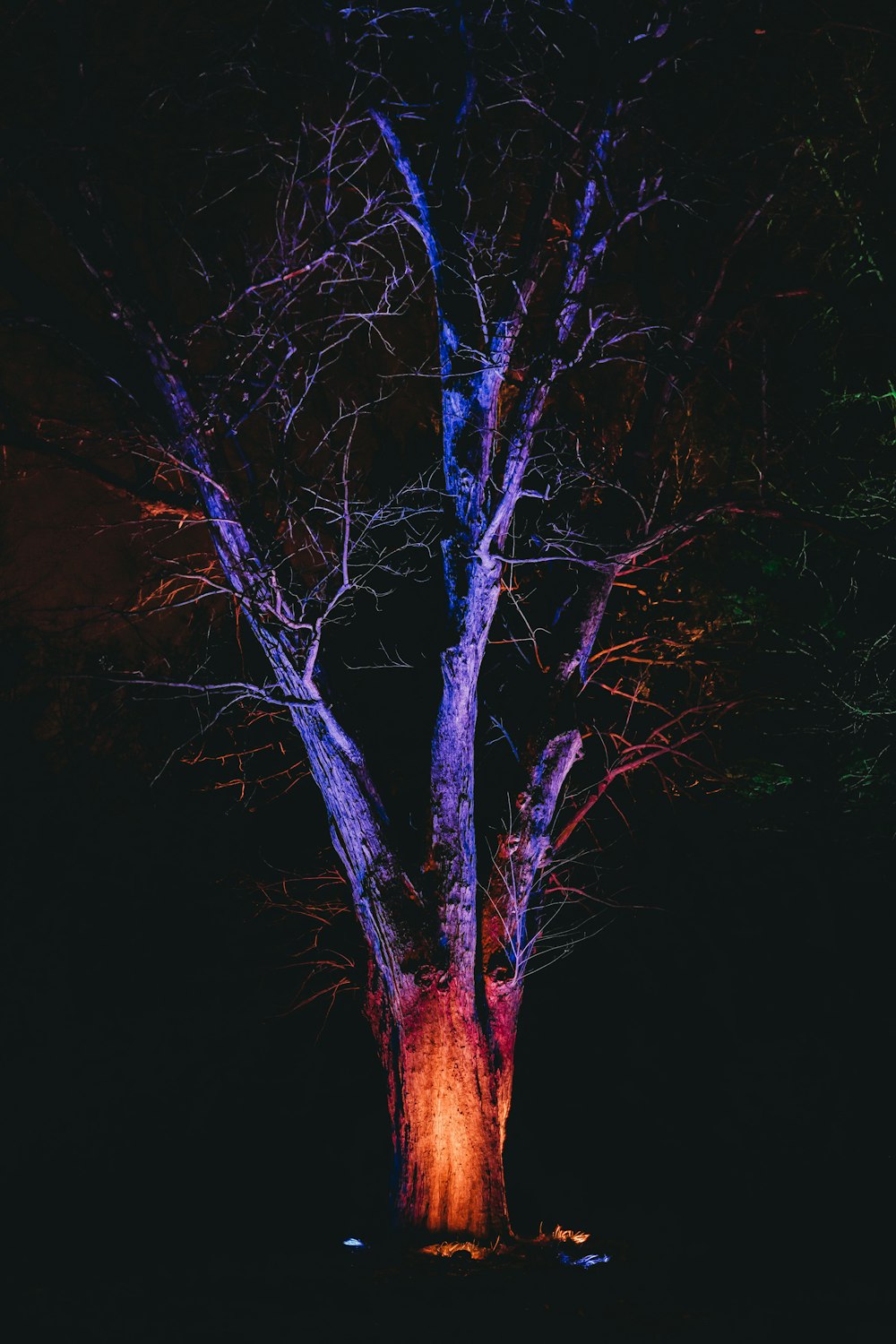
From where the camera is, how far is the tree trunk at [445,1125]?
7402mm

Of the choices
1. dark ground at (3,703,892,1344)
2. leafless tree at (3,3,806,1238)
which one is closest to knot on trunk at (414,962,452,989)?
leafless tree at (3,3,806,1238)

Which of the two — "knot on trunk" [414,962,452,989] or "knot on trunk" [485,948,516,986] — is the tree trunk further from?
"knot on trunk" [485,948,516,986]

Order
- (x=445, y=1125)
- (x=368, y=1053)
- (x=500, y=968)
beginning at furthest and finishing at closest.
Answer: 1. (x=368, y=1053)
2. (x=500, y=968)
3. (x=445, y=1125)

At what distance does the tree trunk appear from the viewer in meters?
7.40

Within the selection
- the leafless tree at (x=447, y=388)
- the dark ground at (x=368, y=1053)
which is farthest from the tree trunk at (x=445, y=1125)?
the dark ground at (x=368, y=1053)

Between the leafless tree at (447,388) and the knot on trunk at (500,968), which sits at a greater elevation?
the leafless tree at (447,388)

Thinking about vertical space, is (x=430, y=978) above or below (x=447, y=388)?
below

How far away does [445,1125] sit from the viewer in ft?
24.5

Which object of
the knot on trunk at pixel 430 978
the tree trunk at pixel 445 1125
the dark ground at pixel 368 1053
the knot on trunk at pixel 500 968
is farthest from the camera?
the dark ground at pixel 368 1053

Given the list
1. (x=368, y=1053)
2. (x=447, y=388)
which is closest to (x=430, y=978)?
(x=447, y=388)

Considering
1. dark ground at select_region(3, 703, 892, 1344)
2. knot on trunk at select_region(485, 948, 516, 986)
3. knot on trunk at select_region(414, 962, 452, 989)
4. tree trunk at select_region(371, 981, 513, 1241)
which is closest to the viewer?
tree trunk at select_region(371, 981, 513, 1241)

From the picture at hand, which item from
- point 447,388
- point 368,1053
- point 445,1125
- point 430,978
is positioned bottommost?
point 445,1125

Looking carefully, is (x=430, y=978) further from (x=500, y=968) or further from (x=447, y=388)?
(x=447, y=388)

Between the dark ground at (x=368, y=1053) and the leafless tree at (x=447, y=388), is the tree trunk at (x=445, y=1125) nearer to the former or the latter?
Answer: the leafless tree at (x=447, y=388)
